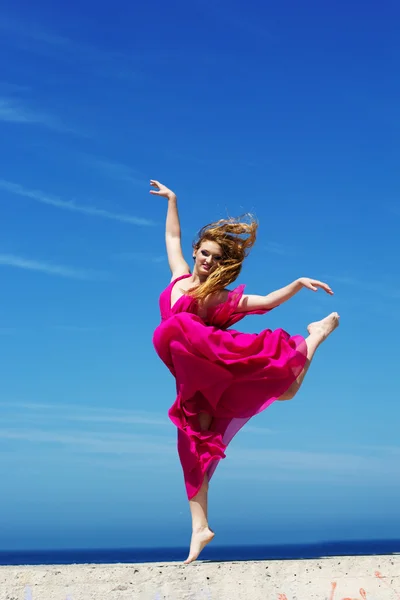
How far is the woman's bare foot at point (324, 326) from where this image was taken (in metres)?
7.01

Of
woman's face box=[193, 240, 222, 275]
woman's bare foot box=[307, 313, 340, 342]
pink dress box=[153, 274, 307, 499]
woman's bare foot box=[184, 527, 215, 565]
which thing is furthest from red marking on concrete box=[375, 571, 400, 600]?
woman's face box=[193, 240, 222, 275]

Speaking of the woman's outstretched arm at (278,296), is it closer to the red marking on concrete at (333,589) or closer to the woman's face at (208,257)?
the woman's face at (208,257)

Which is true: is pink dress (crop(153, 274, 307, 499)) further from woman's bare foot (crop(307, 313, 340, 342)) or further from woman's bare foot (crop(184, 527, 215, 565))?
woman's bare foot (crop(184, 527, 215, 565))

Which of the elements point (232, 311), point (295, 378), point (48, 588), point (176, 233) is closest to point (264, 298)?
point (232, 311)

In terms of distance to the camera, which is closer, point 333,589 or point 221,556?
point 333,589

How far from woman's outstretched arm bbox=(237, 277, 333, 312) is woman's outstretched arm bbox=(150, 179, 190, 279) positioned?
0.76 metres

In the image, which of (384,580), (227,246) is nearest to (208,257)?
(227,246)

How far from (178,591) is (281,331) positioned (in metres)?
2.40

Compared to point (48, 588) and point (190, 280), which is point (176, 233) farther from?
point (48, 588)

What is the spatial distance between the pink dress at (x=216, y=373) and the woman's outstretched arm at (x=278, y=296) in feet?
0.21

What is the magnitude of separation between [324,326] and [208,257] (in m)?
1.21

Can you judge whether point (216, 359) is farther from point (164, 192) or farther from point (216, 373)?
point (164, 192)

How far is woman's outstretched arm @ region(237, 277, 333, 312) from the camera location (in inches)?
263

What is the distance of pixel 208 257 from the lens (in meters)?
7.02
